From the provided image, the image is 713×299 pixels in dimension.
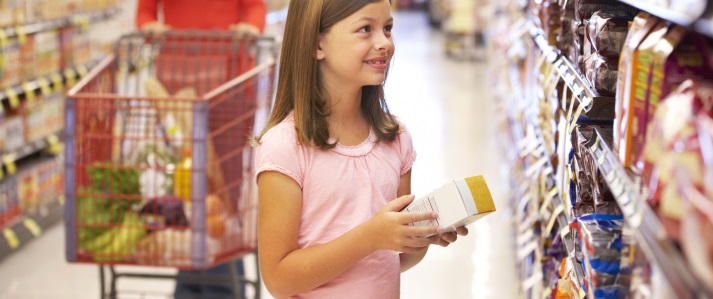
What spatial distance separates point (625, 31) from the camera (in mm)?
1758

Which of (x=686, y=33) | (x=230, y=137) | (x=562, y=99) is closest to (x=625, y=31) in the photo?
(x=686, y=33)

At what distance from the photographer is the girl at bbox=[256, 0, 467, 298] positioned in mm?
1765

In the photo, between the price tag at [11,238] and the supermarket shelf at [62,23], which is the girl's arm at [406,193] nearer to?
the price tag at [11,238]

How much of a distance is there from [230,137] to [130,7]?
14.0 ft

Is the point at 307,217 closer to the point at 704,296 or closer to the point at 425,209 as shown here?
the point at 425,209

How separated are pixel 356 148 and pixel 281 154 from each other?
177 millimetres

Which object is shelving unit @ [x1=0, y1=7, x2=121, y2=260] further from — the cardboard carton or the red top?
the cardboard carton

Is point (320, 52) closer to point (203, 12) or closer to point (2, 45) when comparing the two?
point (203, 12)

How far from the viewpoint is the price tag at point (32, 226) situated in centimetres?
462

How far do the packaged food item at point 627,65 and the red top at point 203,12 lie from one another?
224 centimetres

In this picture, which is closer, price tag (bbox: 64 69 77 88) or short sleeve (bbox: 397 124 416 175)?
short sleeve (bbox: 397 124 416 175)

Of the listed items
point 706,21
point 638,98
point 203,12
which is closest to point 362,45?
point 638,98

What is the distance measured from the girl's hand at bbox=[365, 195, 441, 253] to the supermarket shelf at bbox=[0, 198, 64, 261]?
10.4 feet

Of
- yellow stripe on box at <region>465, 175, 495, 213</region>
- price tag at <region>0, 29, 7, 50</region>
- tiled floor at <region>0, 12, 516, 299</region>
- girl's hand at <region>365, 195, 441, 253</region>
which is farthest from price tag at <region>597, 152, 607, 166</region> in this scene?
price tag at <region>0, 29, 7, 50</region>
